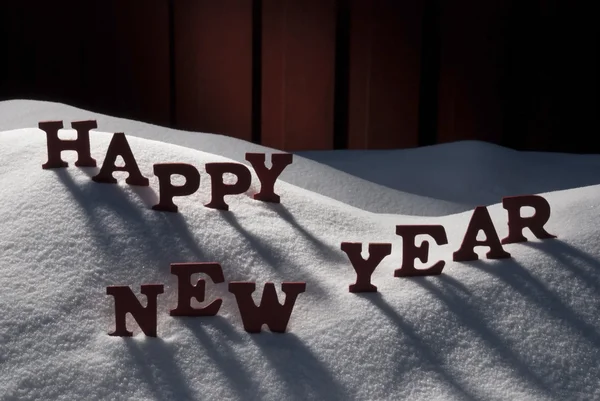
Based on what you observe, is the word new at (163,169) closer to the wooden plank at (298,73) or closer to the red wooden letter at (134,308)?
the red wooden letter at (134,308)

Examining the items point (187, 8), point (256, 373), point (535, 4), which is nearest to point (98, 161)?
point (256, 373)

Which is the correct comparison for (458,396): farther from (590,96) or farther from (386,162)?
(590,96)

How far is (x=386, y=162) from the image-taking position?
2.48 meters

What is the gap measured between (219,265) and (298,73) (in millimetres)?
1615

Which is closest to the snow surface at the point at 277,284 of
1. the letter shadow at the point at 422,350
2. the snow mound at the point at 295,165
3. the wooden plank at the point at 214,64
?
the letter shadow at the point at 422,350

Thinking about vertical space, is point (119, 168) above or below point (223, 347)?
above

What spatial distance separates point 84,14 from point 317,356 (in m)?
2.02

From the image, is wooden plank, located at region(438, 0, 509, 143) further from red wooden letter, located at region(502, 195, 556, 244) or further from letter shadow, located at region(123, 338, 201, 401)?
letter shadow, located at region(123, 338, 201, 401)

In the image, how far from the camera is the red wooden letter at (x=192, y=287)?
51.2 inches

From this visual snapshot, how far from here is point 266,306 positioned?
51.1 inches

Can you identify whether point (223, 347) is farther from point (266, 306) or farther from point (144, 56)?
point (144, 56)

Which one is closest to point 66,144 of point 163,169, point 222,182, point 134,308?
point 163,169

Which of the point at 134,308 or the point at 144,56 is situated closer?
the point at 134,308

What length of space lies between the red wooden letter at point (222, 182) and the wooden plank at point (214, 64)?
4.23 feet
